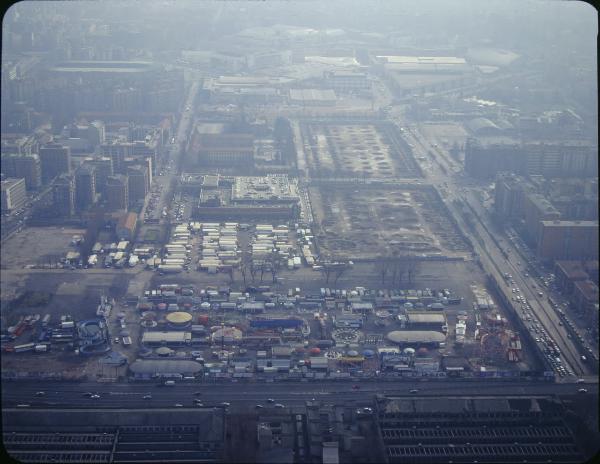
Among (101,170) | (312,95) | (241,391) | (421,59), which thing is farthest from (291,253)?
(421,59)

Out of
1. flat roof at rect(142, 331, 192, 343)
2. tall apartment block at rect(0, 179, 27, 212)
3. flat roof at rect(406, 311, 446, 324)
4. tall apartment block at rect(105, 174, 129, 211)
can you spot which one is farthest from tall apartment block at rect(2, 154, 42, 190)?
flat roof at rect(406, 311, 446, 324)

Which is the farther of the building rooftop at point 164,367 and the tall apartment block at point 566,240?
the tall apartment block at point 566,240

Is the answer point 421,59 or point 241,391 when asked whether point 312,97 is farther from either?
point 241,391

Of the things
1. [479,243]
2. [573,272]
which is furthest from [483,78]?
[573,272]

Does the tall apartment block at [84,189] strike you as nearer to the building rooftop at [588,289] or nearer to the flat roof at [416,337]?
the flat roof at [416,337]

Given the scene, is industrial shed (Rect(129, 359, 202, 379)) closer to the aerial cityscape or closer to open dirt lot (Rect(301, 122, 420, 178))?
the aerial cityscape

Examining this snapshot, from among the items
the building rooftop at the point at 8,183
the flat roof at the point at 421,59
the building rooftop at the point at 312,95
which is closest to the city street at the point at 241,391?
the building rooftop at the point at 8,183
